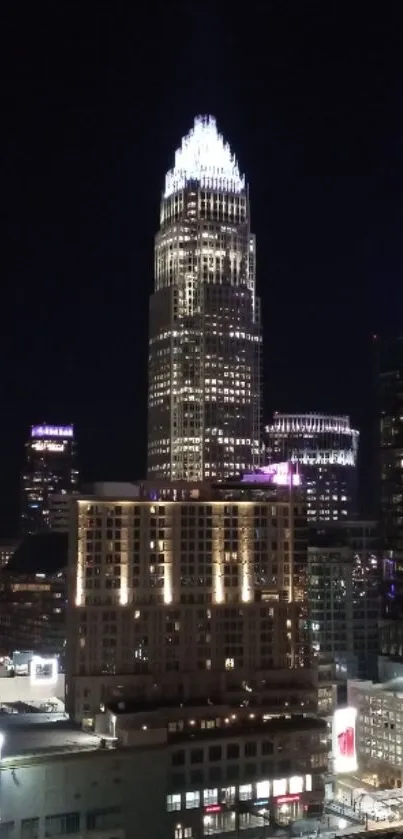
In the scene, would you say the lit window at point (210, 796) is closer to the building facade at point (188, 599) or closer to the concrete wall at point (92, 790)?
the concrete wall at point (92, 790)

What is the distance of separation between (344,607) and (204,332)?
6113 centimetres

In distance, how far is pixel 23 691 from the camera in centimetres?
9875

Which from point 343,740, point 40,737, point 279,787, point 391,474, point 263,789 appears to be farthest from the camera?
point 391,474

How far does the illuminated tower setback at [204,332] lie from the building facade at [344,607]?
37346mm

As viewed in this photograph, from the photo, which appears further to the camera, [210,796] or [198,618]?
[198,618]

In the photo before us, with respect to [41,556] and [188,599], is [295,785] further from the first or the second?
[41,556]

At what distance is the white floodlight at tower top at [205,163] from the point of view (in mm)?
181000

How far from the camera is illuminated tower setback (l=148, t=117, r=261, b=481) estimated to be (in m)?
172

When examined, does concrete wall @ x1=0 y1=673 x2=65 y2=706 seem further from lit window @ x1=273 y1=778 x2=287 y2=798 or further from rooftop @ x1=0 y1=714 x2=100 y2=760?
lit window @ x1=273 y1=778 x2=287 y2=798

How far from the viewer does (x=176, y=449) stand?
172250mm

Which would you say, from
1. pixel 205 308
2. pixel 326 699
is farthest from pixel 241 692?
pixel 205 308

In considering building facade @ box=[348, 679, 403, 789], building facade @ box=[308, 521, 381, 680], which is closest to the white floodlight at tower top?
building facade @ box=[308, 521, 381, 680]

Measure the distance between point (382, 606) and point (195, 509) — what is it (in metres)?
56.0

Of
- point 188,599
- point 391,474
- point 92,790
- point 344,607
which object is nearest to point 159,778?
point 92,790
